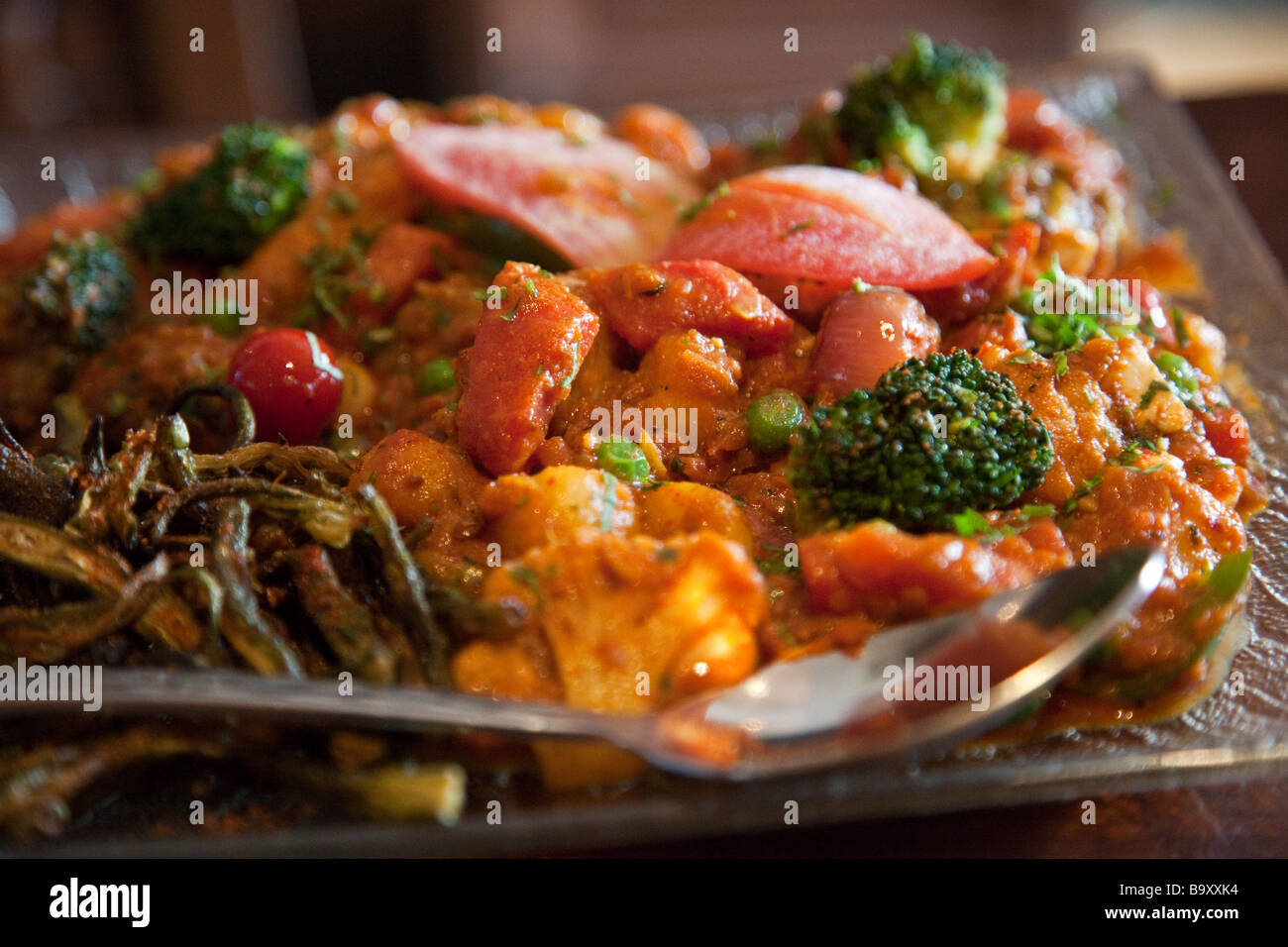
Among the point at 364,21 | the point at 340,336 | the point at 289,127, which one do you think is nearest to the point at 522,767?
the point at 340,336

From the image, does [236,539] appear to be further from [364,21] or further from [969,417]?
[364,21]

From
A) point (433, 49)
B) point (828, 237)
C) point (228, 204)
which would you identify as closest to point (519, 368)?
point (828, 237)

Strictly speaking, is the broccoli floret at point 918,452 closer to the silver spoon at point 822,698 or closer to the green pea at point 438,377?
the silver spoon at point 822,698

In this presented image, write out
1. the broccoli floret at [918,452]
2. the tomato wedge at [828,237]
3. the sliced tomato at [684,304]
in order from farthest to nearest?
the tomato wedge at [828,237]
the sliced tomato at [684,304]
the broccoli floret at [918,452]

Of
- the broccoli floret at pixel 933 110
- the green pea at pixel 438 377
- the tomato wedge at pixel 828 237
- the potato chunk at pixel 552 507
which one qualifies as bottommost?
the potato chunk at pixel 552 507

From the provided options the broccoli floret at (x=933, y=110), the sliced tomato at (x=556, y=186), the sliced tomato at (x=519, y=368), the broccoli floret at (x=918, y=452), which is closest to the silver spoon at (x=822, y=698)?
the broccoli floret at (x=918, y=452)

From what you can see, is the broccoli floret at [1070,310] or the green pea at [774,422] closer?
the green pea at [774,422]
